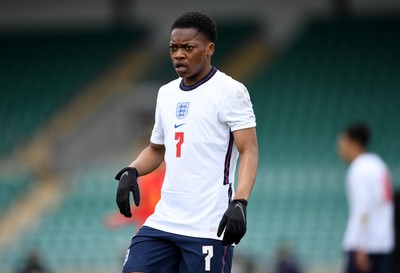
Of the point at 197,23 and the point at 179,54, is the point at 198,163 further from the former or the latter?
the point at 197,23

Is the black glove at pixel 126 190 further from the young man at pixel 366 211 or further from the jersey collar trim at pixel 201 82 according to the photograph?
the young man at pixel 366 211

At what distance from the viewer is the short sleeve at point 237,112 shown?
546cm

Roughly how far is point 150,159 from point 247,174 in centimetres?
78

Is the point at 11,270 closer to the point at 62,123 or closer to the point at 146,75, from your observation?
the point at 62,123

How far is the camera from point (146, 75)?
2150 cm

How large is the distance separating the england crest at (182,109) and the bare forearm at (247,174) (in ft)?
1.33

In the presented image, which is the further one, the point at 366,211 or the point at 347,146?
the point at 347,146

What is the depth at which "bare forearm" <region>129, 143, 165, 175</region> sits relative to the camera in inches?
234

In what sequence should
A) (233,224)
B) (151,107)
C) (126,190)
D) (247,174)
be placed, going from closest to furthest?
1. (233,224)
2. (247,174)
3. (126,190)
4. (151,107)

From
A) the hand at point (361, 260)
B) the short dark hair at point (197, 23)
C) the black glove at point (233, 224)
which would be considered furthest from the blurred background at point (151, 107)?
the black glove at point (233, 224)

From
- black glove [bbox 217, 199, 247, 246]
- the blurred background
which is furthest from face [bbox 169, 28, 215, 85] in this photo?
the blurred background

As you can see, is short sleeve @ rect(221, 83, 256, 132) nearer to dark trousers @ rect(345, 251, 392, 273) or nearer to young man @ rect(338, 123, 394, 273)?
young man @ rect(338, 123, 394, 273)

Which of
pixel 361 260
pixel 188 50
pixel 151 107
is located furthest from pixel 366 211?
pixel 151 107

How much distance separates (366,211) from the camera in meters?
9.34
